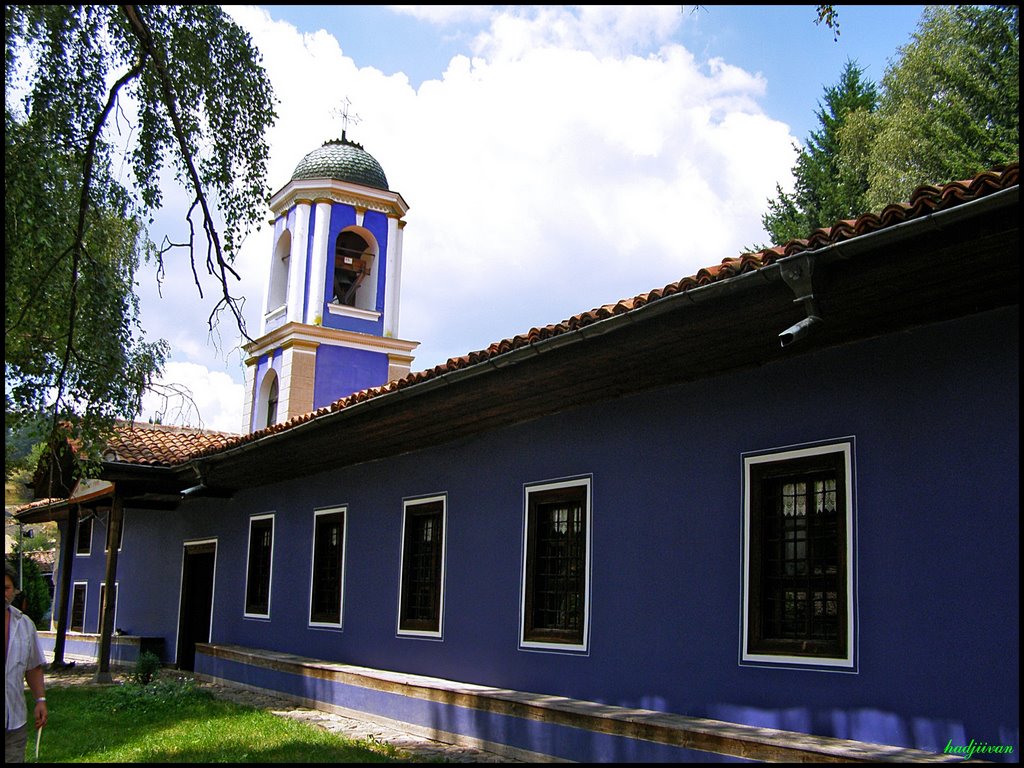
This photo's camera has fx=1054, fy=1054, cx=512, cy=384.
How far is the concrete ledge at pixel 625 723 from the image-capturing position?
5.66 m

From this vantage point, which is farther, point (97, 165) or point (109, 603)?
point (109, 603)

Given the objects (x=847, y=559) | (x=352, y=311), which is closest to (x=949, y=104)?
(x=352, y=311)

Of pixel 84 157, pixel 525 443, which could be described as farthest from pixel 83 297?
pixel 525 443

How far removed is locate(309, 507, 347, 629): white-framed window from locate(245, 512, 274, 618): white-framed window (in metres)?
1.45

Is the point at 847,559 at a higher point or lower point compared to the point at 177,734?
higher

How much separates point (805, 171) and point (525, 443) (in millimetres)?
21192

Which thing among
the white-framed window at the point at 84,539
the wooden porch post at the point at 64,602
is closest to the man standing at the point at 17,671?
the wooden porch post at the point at 64,602

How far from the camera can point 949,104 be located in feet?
73.2

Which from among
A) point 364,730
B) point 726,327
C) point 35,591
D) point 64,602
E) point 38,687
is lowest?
point 364,730

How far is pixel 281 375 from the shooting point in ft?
64.6

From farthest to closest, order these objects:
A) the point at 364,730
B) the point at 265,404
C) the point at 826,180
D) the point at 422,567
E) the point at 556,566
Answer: the point at 826,180, the point at 265,404, the point at 422,567, the point at 364,730, the point at 556,566

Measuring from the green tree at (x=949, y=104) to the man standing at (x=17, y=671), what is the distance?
62.4 feet

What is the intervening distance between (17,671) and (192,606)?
1155 cm

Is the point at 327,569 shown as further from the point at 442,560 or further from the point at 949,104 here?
the point at 949,104
